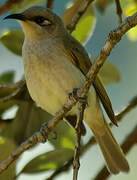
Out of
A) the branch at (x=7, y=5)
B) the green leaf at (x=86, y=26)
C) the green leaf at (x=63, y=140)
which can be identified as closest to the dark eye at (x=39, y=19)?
the branch at (x=7, y=5)

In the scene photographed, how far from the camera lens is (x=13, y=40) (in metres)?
4.23

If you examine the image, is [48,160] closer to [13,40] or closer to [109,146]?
[109,146]

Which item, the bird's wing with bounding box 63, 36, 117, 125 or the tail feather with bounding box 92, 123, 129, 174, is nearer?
the bird's wing with bounding box 63, 36, 117, 125

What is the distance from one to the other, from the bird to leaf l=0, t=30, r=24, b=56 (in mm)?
72

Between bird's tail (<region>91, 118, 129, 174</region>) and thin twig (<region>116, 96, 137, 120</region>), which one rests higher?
thin twig (<region>116, 96, 137, 120</region>)

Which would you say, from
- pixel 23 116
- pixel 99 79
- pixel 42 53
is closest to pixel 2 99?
pixel 23 116

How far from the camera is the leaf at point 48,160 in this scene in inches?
142

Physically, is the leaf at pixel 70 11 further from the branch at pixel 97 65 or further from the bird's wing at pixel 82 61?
the branch at pixel 97 65

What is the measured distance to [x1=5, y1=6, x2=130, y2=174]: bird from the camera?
3984 millimetres

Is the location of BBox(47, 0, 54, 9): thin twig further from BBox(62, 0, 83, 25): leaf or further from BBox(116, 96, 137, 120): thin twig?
BBox(116, 96, 137, 120): thin twig

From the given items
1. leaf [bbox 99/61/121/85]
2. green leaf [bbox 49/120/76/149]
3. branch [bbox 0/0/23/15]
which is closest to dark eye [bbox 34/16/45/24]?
branch [bbox 0/0/23/15]

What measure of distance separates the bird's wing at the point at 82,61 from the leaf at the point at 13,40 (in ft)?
1.31

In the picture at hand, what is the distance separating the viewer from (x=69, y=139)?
159 inches

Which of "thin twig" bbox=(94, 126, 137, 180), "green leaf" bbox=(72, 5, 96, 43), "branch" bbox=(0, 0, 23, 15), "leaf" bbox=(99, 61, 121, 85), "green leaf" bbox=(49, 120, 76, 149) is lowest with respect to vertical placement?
"thin twig" bbox=(94, 126, 137, 180)
